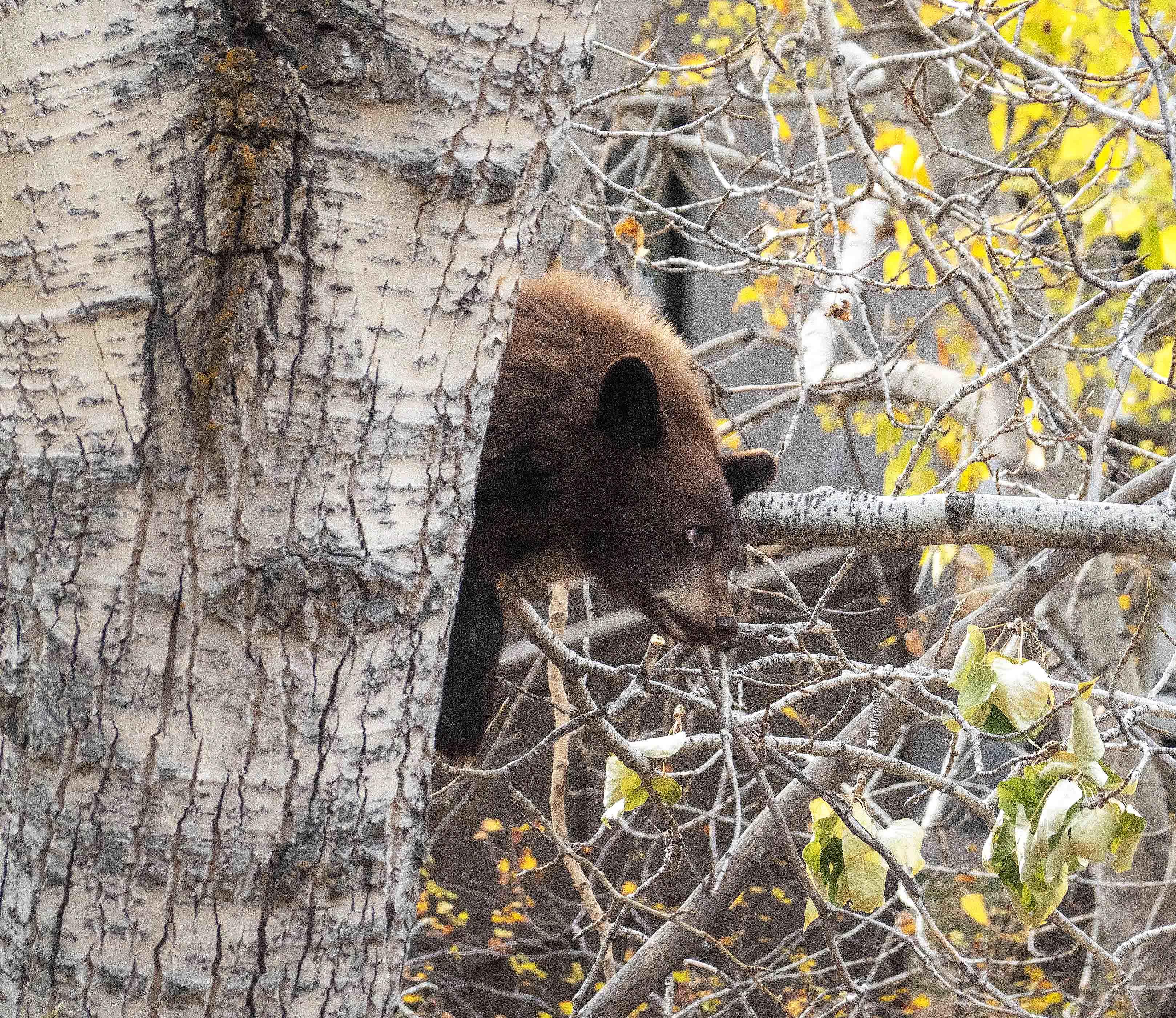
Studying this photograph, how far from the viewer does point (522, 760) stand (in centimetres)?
235

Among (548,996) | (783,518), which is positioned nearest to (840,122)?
(783,518)

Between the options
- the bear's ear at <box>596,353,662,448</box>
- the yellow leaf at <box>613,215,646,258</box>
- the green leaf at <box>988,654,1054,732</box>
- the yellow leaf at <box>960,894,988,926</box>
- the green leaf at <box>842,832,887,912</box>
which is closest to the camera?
the green leaf at <box>988,654,1054,732</box>

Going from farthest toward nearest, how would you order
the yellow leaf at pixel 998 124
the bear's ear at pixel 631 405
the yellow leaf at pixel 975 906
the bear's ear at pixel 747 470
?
the yellow leaf at pixel 998 124 → the yellow leaf at pixel 975 906 → the bear's ear at pixel 747 470 → the bear's ear at pixel 631 405

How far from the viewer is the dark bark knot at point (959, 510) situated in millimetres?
1969

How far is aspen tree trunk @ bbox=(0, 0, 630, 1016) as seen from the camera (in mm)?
1179

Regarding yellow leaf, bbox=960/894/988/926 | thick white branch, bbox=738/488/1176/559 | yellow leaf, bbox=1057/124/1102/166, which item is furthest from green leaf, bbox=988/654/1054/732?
yellow leaf, bbox=960/894/988/926

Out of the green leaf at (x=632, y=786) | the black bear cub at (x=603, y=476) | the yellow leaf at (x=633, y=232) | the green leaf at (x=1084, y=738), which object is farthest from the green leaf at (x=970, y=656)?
the yellow leaf at (x=633, y=232)

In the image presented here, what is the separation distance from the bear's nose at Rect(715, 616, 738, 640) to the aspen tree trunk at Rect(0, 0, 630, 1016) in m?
1.46

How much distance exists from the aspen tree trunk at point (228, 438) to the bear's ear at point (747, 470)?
162cm

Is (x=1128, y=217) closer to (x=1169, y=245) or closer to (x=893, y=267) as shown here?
(x=1169, y=245)

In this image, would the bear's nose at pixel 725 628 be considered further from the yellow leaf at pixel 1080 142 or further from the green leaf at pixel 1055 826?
the yellow leaf at pixel 1080 142

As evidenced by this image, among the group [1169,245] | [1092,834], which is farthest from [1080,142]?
[1092,834]

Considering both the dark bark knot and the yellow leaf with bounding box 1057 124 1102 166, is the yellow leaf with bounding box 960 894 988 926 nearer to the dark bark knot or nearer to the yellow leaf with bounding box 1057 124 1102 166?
the yellow leaf with bounding box 1057 124 1102 166

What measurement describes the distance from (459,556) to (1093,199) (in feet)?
11.3
